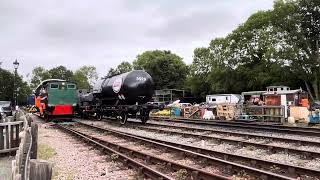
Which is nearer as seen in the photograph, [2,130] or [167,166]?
[167,166]

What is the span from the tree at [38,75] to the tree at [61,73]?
1619mm

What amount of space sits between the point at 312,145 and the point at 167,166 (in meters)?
6.33

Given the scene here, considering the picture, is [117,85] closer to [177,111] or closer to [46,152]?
[46,152]

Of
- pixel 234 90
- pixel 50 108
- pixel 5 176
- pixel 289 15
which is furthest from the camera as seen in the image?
pixel 234 90

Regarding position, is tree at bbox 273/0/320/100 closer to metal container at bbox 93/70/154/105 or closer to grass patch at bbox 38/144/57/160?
metal container at bbox 93/70/154/105

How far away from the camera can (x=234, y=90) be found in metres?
64.5

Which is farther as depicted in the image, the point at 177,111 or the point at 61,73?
the point at 61,73

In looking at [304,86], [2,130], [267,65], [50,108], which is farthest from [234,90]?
[2,130]

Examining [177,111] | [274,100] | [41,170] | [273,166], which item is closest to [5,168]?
[41,170]

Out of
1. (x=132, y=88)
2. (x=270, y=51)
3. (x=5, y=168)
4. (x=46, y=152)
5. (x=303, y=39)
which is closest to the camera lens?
(x=5, y=168)

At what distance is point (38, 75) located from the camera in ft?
441

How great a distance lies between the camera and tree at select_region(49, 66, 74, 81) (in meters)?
131

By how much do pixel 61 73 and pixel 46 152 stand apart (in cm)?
12380

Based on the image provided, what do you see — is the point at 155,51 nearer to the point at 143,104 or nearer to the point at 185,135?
the point at 143,104
